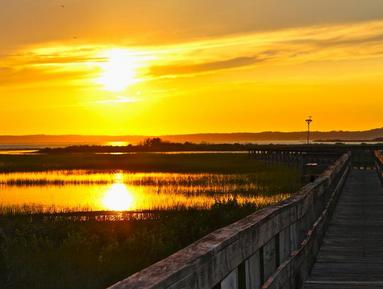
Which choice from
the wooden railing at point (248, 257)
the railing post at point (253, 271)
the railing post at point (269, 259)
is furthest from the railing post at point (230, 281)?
the railing post at point (269, 259)

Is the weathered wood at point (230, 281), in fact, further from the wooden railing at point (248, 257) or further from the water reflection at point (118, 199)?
the water reflection at point (118, 199)

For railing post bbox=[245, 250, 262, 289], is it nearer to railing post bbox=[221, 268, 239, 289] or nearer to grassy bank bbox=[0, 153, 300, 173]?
railing post bbox=[221, 268, 239, 289]

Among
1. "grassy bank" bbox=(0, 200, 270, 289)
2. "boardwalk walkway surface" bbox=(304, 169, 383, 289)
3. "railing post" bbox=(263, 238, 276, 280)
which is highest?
"railing post" bbox=(263, 238, 276, 280)

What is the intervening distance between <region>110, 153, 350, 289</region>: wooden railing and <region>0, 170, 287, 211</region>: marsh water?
1857 centimetres

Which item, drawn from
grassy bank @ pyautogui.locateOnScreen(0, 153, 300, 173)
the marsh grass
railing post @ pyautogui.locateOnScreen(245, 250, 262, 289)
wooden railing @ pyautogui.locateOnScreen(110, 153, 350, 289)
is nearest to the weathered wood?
wooden railing @ pyautogui.locateOnScreen(110, 153, 350, 289)

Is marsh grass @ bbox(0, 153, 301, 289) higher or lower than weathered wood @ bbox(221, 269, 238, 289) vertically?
lower

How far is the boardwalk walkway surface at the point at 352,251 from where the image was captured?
7.80m

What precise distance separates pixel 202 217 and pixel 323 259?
33.8 feet

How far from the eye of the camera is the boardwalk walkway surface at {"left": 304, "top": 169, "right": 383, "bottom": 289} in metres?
7.80

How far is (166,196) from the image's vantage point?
34.7 m

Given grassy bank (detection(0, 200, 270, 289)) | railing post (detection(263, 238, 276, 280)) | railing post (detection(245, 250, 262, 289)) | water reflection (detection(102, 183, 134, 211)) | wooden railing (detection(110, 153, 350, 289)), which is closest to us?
wooden railing (detection(110, 153, 350, 289))

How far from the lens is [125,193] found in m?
38.0

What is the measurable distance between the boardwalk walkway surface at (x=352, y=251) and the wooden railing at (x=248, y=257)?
39cm

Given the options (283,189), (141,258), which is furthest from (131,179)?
(141,258)
